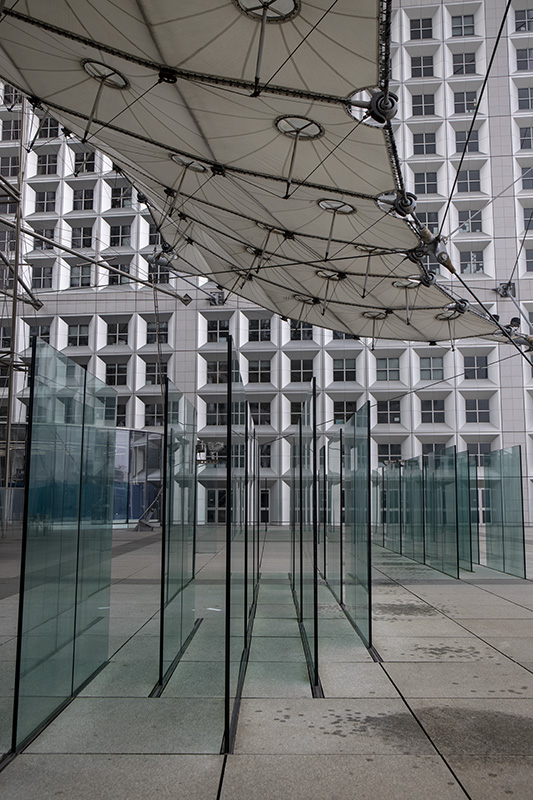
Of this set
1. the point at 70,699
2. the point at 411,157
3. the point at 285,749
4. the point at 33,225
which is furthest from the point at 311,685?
the point at 33,225

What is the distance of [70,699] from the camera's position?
22.5 feet

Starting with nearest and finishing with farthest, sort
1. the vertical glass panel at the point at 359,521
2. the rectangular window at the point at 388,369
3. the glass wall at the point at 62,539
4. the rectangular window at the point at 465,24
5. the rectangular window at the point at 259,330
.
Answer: the glass wall at the point at 62,539 < the vertical glass panel at the point at 359,521 < the rectangular window at the point at 465,24 < the rectangular window at the point at 388,369 < the rectangular window at the point at 259,330

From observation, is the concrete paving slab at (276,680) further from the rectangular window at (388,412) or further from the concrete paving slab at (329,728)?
the rectangular window at (388,412)

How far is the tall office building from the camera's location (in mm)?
42938

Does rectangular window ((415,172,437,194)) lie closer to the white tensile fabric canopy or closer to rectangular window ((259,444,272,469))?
rectangular window ((259,444,272,469))

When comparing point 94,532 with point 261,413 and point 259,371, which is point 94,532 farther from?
point 259,371

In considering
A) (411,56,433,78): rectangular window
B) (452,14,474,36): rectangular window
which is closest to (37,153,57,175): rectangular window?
(411,56,433,78): rectangular window

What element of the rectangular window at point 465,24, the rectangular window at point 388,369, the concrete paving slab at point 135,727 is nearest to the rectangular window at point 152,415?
the rectangular window at point 388,369

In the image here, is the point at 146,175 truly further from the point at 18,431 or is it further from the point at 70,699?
the point at 18,431

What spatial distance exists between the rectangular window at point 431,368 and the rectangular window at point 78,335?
22.0 m

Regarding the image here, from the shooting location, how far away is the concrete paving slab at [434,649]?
28.3 feet

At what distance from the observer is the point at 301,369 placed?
4559 cm

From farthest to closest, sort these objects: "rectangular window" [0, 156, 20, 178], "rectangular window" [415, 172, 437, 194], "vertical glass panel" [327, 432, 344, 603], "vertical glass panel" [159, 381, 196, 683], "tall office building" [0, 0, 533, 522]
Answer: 1. "rectangular window" [0, 156, 20, 178]
2. "rectangular window" [415, 172, 437, 194]
3. "tall office building" [0, 0, 533, 522]
4. "vertical glass panel" [327, 432, 344, 603]
5. "vertical glass panel" [159, 381, 196, 683]

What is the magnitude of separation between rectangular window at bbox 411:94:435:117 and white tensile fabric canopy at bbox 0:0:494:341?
2582 centimetres
